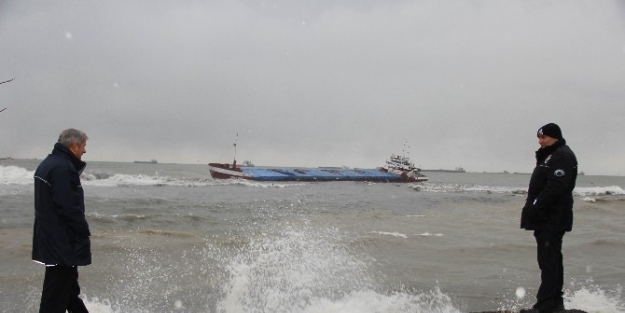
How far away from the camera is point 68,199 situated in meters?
3.45

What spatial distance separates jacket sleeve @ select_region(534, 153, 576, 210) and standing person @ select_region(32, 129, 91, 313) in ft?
14.3

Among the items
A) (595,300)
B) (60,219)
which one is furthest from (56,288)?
(595,300)

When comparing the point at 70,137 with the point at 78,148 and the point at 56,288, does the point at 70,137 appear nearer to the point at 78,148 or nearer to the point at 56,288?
the point at 78,148

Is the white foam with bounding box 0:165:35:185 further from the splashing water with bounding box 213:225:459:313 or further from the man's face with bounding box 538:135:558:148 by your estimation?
the man's face with bounding box 538:135:558:148

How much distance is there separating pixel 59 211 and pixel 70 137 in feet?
2.07

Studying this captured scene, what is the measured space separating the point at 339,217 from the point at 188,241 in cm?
792

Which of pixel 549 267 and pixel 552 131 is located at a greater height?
pixel 552 131

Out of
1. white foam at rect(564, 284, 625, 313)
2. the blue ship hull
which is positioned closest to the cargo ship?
the blue ship hull

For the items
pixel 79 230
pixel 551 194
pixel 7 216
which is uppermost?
pixel 551 194

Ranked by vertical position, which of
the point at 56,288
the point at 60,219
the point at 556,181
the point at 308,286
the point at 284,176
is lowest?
the point at 308,286

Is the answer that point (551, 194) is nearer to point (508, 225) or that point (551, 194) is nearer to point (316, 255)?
point (316, 255)

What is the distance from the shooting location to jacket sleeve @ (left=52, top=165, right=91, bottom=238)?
3.42 metres

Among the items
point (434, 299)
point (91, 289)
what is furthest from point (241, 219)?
point (434, 299)

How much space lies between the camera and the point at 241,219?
15984 mm
